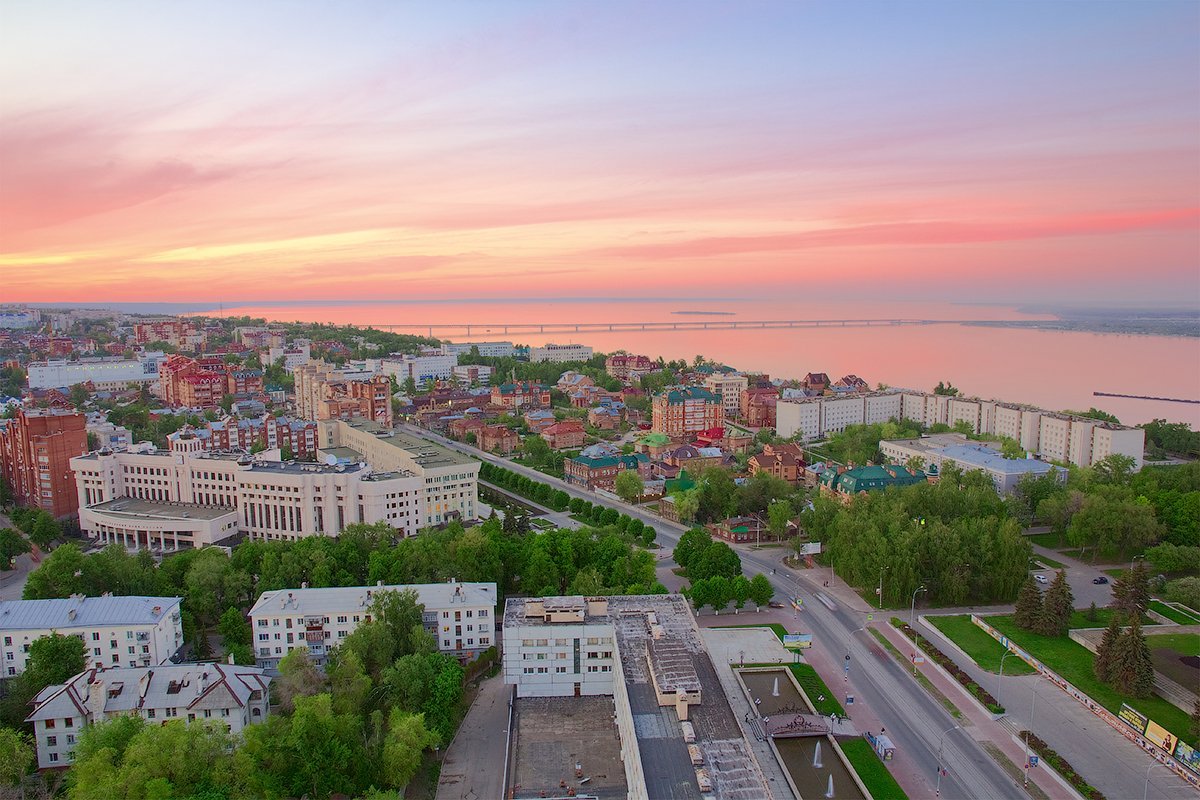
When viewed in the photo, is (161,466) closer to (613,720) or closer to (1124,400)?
(613,720)

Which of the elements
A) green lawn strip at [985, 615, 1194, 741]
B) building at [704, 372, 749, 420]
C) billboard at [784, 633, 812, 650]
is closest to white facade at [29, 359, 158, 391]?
building at [704, 372, 749, 420]

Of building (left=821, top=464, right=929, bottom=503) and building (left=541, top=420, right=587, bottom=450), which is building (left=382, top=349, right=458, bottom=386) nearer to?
building (left=541, top=420, right=587, bottom=450)

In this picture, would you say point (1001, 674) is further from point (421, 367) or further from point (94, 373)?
point (94, 373)

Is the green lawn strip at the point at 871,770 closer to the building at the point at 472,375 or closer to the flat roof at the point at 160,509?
the flat roof at the point at 160,509

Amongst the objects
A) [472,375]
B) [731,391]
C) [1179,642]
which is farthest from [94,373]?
[1179,642]

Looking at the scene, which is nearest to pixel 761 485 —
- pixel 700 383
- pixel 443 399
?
pixel 700 383
